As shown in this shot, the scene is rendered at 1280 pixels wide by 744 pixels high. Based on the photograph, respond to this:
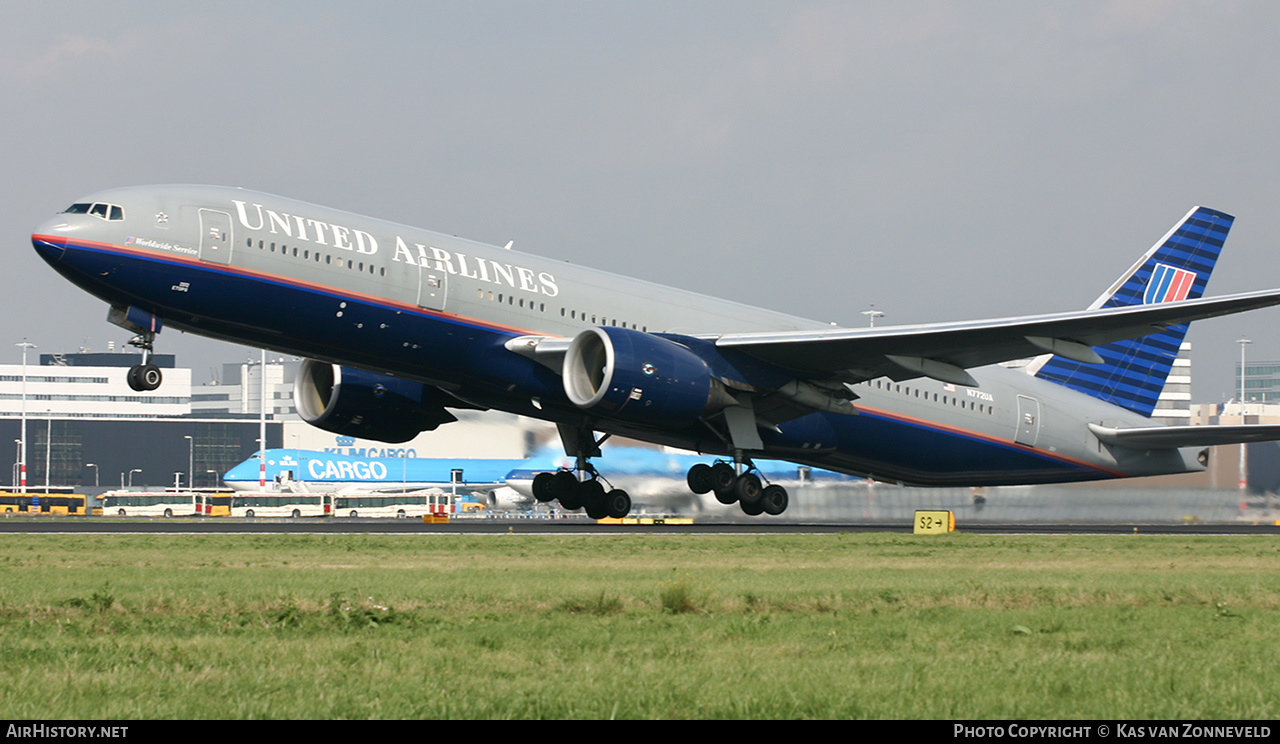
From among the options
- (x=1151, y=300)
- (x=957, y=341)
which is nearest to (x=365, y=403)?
(x=957, y=341)

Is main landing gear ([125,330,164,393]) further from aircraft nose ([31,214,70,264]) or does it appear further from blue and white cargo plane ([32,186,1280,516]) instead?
aircraft nose ([31,214,70,264])

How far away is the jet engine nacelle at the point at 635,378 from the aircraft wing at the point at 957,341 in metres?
2.35

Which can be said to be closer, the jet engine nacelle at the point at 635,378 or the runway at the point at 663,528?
the jet engine nacelle at the point at 635,378

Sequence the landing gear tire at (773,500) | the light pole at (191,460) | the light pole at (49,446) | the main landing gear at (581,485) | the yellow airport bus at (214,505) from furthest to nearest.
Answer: the light pole at (191,460)
the light pole at (49,446)
the yellow airport bus at (214,505)
the main landing gear at (581,485)
the landing gear tire at (773,500)

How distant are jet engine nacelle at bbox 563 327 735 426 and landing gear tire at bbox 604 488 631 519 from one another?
764cm

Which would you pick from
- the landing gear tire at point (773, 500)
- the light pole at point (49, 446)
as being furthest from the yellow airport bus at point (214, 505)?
the light pole at point (49, 446)

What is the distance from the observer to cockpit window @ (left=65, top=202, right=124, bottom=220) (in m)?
26.9

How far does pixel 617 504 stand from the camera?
3812 cm

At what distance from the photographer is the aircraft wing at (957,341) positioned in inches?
1117

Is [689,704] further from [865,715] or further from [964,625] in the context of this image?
[964,625]

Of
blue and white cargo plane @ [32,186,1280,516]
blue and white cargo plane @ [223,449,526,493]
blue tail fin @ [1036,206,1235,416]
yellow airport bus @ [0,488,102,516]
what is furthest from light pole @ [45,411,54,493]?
blue tail fin @ [1036,206,1235,416]

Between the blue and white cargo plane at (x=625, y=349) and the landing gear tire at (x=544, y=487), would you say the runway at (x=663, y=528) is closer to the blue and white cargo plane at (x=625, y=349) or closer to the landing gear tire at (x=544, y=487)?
the landing gear tire at (x=544, y=487)

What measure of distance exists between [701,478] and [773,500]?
2.02 m
